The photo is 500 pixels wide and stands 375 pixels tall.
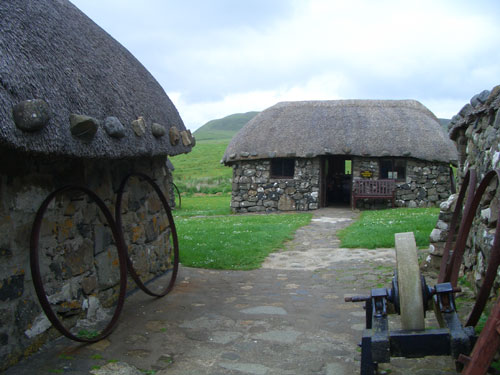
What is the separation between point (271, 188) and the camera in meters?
18.6

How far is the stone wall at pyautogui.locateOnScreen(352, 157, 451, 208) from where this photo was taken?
58.6ft

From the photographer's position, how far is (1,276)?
359 centimetres

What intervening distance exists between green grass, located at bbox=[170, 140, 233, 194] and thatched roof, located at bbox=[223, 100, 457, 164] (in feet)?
38.3

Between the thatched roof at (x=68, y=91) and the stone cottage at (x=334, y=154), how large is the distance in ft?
40.7

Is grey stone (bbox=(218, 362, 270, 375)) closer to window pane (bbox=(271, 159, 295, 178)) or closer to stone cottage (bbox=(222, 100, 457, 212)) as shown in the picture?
stone cottage (bbox=(222, 100, 457, 212))

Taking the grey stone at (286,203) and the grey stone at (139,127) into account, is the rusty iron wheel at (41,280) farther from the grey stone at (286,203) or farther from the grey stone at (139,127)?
the grey stone at (286,203)

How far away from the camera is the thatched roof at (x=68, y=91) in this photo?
3.32m

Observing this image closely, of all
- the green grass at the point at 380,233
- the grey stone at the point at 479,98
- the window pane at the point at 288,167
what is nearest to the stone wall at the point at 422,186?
the window pane at the point at 288,167

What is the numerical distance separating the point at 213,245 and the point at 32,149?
6.04m

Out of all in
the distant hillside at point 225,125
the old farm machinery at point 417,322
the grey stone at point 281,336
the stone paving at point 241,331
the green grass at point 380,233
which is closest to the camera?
the old farm machinery at point 417,322

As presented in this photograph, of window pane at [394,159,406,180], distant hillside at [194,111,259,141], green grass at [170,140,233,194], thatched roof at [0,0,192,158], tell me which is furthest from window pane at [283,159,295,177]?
distant hillside at [194,111,259,141]

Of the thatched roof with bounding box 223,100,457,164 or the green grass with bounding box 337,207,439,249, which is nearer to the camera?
A: the green grass with bounding box 337,207,439,249

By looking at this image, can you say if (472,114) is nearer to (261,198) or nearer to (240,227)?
(240,227)

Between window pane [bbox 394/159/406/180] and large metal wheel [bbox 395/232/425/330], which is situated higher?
window pane [bbox 394/159/406/180]
